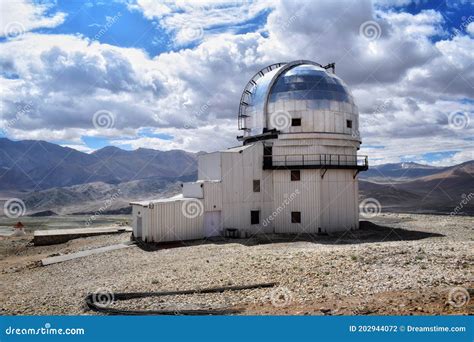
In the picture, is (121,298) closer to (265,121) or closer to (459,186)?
(265,121)

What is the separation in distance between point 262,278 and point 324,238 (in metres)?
12.7

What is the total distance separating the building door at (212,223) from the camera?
2652cm

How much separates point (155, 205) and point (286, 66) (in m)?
14.4

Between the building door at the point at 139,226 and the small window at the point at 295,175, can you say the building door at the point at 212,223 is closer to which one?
the building door at the point at 139,226

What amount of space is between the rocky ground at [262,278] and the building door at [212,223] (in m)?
2.46

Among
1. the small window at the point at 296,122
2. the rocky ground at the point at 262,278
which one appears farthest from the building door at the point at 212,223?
the small window at the point at 296,122

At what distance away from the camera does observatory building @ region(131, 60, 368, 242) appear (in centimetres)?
2730

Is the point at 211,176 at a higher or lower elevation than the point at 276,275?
higher

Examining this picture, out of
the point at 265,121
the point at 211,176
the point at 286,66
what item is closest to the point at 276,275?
the point at 211,176

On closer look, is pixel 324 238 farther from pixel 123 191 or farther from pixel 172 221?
pixel 123 191

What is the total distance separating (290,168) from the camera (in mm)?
28266

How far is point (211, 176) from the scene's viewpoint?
2811 cm

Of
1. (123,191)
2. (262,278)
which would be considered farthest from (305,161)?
(123,191)

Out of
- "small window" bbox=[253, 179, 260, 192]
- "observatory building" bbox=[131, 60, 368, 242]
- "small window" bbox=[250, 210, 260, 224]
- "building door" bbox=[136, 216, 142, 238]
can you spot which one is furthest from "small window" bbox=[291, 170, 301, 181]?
"building door" bbox=[136, 216, 142, 238]
